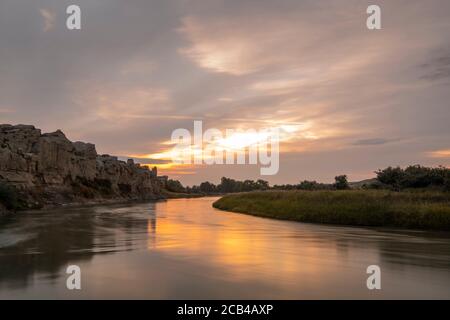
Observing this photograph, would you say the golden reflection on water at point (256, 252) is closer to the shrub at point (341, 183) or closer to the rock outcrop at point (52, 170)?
the shrub at point (341, 183)

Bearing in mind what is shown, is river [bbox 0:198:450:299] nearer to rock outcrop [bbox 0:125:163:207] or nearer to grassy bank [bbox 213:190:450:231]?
grassy bank [bbox 213:190:450:231]

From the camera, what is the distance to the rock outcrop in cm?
7367

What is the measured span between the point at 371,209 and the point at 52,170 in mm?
82668

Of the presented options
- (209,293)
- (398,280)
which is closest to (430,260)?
(398,280)

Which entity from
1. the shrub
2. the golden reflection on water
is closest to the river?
the golden reflection on water

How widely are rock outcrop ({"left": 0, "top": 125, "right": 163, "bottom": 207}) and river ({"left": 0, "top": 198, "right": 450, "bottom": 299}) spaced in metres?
47.8

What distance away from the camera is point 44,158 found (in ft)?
311

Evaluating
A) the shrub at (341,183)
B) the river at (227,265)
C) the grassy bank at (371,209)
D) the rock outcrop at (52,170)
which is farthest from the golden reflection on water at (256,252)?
the rock outcrop at (52,170)

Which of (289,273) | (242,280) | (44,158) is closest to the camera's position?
(242,280)

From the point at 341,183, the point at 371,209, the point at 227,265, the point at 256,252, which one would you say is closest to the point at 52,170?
the point at 341,183

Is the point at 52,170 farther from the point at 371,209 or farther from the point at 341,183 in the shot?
the point at 371,209

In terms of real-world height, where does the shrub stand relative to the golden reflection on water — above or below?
above
